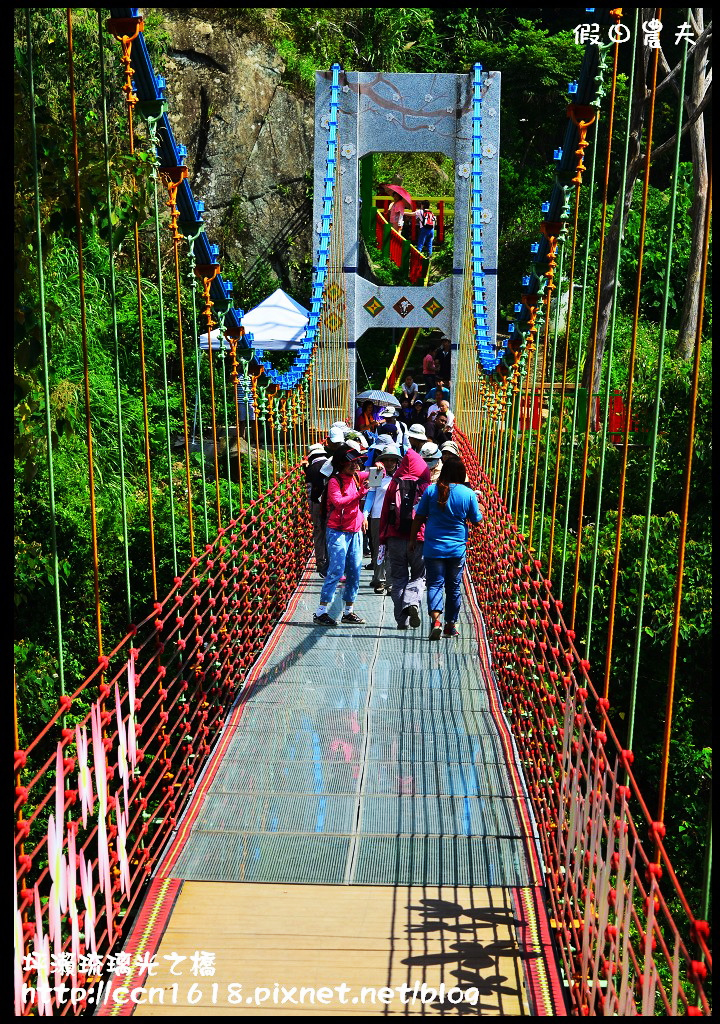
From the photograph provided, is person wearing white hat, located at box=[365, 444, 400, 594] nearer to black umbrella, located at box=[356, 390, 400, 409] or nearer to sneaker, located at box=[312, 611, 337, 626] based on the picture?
sneaker, located at box=[312, 611, 337, 626]

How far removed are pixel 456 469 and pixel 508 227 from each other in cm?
A: 1485

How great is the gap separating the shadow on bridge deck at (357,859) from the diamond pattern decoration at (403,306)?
8.23 metres

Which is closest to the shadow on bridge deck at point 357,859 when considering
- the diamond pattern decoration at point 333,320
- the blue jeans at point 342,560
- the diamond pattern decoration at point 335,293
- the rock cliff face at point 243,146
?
the blue jeans at point 342,560

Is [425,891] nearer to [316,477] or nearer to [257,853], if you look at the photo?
[257,853]

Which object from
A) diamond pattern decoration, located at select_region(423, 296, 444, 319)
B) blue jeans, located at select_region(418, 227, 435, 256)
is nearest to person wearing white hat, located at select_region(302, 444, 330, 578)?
diamond pattern decoration, located at select_region(423, 296, 444, 319)

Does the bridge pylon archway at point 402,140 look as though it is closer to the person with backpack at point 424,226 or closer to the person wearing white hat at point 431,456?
the person with backpack at point 424,226

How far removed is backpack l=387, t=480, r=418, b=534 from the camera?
549 centimetres

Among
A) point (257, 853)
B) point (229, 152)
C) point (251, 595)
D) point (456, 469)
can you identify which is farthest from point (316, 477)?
point (229, 152)

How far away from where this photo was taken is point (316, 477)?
5.92m

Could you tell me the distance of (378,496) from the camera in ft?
20.0

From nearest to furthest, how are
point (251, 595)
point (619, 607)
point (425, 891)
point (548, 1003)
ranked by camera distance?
point (548, 1003) → point (425, 891) → point (251, 595) → point (619, 607)

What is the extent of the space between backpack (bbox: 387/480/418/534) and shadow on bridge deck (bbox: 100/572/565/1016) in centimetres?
79

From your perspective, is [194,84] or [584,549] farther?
[194,84]

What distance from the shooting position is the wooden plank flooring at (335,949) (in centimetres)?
265
